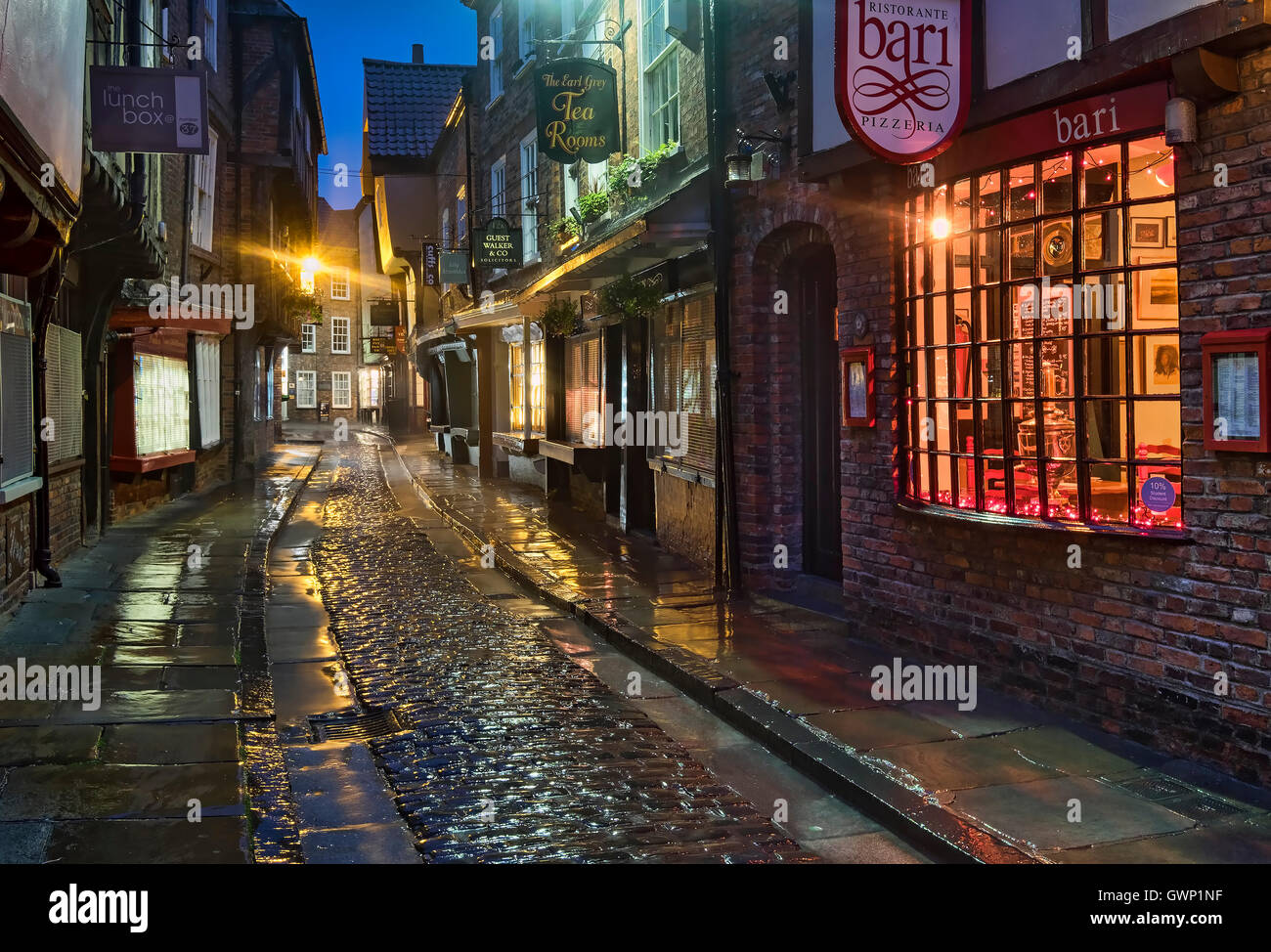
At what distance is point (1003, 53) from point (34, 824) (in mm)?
6092

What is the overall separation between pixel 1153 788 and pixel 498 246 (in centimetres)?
1544

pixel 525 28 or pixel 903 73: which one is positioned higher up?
pixel 525 28

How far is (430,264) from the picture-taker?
2702 centimetres

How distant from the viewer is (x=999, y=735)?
5.53 meters

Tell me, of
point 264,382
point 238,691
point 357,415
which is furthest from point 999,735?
point 357,415

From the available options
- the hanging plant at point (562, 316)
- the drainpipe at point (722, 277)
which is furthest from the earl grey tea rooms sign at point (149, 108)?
the hanging plant at point (562, 316)

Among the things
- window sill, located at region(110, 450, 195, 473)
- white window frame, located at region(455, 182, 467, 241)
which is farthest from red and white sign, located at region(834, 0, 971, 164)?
white window frame, located at region(455, 182, 467, 241)

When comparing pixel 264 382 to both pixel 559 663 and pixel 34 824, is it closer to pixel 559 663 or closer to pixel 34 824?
pixel 559 663

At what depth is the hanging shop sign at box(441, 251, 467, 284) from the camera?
23.0 meters

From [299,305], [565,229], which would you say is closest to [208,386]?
[565,229]

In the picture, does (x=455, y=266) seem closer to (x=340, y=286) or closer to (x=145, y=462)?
(x=145, y=462)

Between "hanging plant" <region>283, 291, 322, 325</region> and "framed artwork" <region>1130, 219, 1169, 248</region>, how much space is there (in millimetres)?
25059

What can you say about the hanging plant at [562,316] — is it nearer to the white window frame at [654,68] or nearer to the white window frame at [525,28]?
the white window frame at [654,68]

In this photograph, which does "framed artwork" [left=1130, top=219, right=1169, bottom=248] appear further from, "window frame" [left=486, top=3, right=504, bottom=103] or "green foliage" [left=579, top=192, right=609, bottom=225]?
"window frame" [left=486, top=3, right=504, bottom=103]
